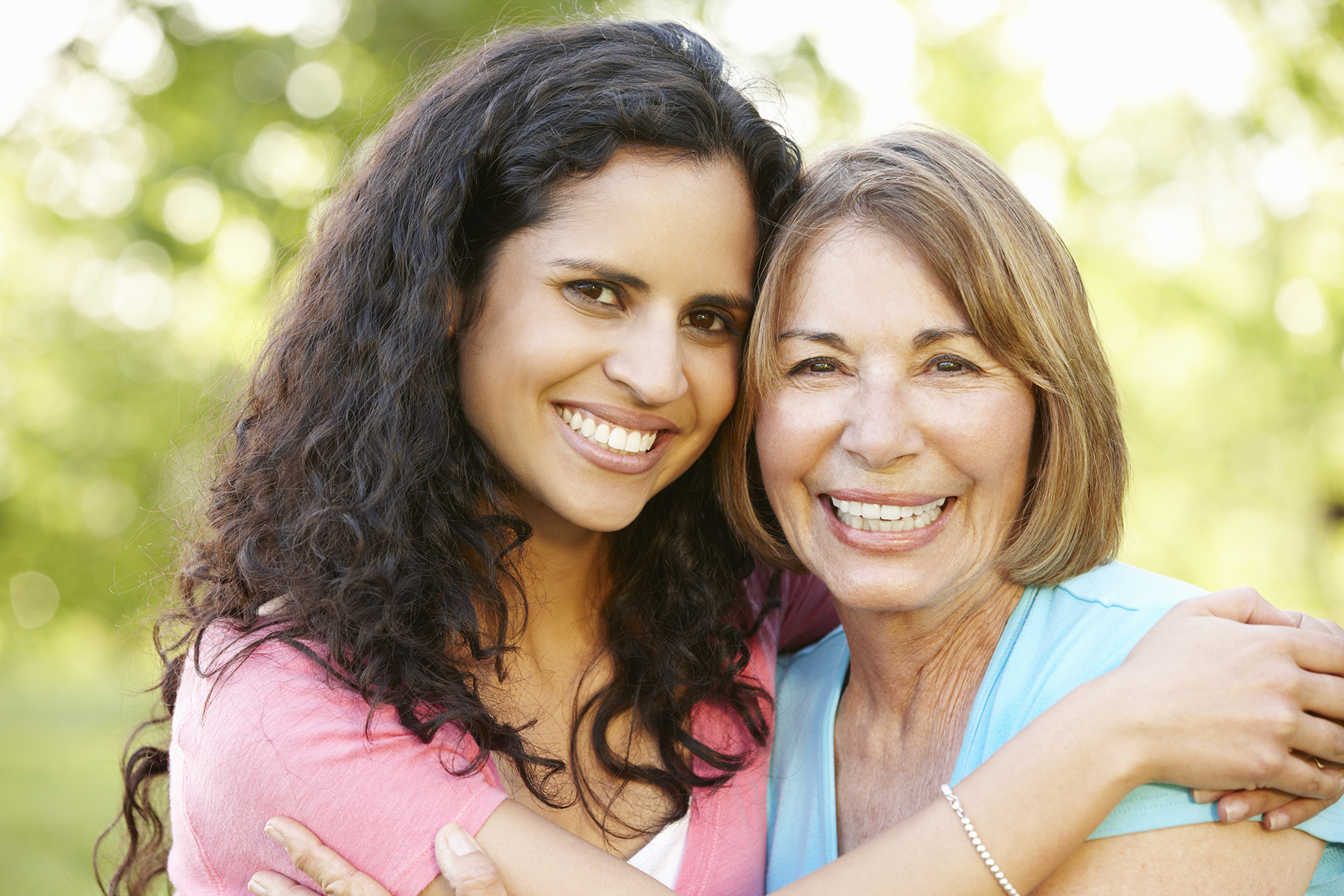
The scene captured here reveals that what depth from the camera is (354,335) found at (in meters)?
2.48

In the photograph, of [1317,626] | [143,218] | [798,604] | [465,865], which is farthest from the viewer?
[143,218]

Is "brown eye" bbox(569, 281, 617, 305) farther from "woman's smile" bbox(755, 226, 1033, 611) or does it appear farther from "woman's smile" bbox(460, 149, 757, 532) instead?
"woman's smile" bbox(755, 226, 1033, 611)

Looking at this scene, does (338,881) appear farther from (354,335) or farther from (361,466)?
(354,335)

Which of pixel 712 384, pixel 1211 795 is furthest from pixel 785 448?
pixel 1211 795

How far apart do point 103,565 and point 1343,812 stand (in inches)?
532

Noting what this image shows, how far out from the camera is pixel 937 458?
7.66 feet

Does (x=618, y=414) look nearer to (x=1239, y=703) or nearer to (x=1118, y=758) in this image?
(x=1118, y=758)

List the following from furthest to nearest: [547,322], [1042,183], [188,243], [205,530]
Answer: [1042,183]
[188,243]
[205,530]
[547,322]

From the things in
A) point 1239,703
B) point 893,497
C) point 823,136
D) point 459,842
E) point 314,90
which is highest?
point 823,136

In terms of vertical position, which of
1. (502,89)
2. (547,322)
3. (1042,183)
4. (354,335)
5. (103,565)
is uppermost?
(1042,183)

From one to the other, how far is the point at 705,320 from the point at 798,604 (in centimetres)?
101

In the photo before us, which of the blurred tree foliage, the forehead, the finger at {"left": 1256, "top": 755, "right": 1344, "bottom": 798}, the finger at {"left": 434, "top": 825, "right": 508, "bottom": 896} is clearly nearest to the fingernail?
the finger at {"left": 434, "top": 825, "right": 508, "bottom": 896}

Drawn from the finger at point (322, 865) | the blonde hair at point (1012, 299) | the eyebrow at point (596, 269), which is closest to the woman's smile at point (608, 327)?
the eyebrow at point (596, 269)

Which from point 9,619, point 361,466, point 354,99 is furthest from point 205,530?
point 9,619
